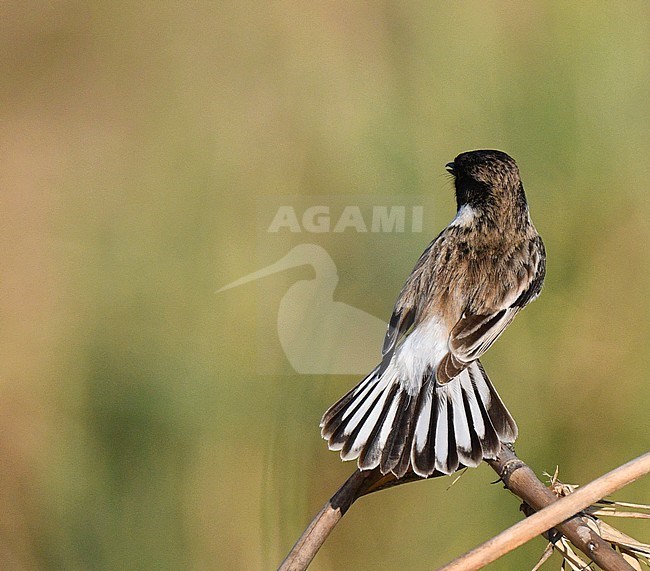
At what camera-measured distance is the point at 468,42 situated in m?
2.55

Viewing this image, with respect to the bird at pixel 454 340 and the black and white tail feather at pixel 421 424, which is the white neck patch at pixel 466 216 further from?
the black and white tail feather at pixel 421 424

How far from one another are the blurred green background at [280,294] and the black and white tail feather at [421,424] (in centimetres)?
33

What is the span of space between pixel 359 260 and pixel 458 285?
1.07 ft

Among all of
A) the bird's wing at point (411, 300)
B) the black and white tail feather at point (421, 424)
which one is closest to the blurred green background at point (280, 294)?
the bird's wing at point (411, 300)

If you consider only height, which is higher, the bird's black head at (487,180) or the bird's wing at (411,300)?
the bird's black head at (487,180)

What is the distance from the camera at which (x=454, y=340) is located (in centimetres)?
198

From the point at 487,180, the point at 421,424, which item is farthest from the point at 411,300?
the point at 421,424

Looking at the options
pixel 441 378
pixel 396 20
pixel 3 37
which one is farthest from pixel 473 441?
pixel 3 37

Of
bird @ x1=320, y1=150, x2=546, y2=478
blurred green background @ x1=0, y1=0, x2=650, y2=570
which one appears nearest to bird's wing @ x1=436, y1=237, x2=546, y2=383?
bird @ x1=320, y1=150, x2=546, y2=478

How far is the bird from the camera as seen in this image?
1538 mm

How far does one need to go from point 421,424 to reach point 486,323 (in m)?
0.44

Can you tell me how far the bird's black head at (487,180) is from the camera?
215 cm

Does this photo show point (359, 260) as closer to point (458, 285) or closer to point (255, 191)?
point (458, 285)

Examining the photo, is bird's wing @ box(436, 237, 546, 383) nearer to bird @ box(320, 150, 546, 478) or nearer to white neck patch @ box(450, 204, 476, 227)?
bird @ box(320, 150, 546, 478)
